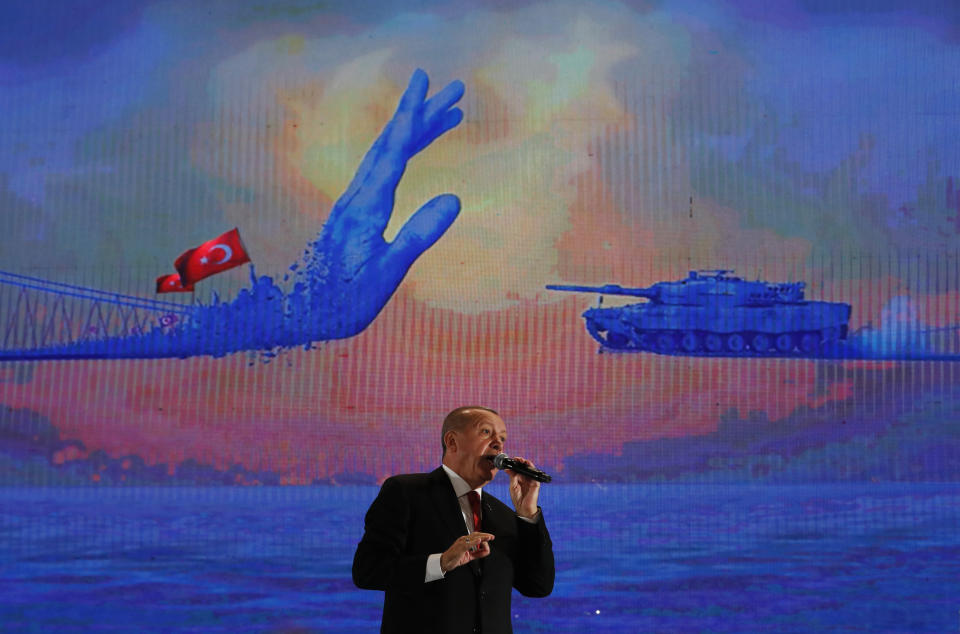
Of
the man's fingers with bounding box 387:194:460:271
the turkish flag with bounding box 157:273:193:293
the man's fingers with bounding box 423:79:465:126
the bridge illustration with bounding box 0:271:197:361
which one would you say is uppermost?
the man's fingers with bounding box 423:79:465:126

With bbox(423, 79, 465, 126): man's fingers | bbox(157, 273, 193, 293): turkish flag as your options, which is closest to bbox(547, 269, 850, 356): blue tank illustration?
bbox(423, 79, 465, 126): man's fingers

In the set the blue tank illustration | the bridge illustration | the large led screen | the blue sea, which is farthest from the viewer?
the bridge illustration

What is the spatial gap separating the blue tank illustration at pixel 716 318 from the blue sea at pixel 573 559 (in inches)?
26.2

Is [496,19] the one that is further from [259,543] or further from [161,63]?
[259,543]

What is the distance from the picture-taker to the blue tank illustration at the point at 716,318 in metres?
4.91

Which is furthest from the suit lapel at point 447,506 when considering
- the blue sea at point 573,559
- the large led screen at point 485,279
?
the large led screen at point 485,279

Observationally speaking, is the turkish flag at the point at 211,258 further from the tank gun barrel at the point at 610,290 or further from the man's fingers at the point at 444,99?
the tank gun barrel at the point at 610,290

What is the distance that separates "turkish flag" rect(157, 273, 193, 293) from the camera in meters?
5.07

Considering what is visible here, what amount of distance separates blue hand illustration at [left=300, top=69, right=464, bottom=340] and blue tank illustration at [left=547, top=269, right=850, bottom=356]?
696 millimetres

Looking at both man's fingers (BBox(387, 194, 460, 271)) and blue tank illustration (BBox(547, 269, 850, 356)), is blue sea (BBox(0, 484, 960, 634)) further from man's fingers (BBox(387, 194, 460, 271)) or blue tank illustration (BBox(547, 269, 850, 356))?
man's fingers (BBox(387, 194, 460, 271))

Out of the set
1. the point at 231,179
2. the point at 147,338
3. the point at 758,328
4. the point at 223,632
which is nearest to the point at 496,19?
the point at 231,179

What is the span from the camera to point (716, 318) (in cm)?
492

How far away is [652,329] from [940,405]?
1353 mm

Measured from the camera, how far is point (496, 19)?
5148 mm
